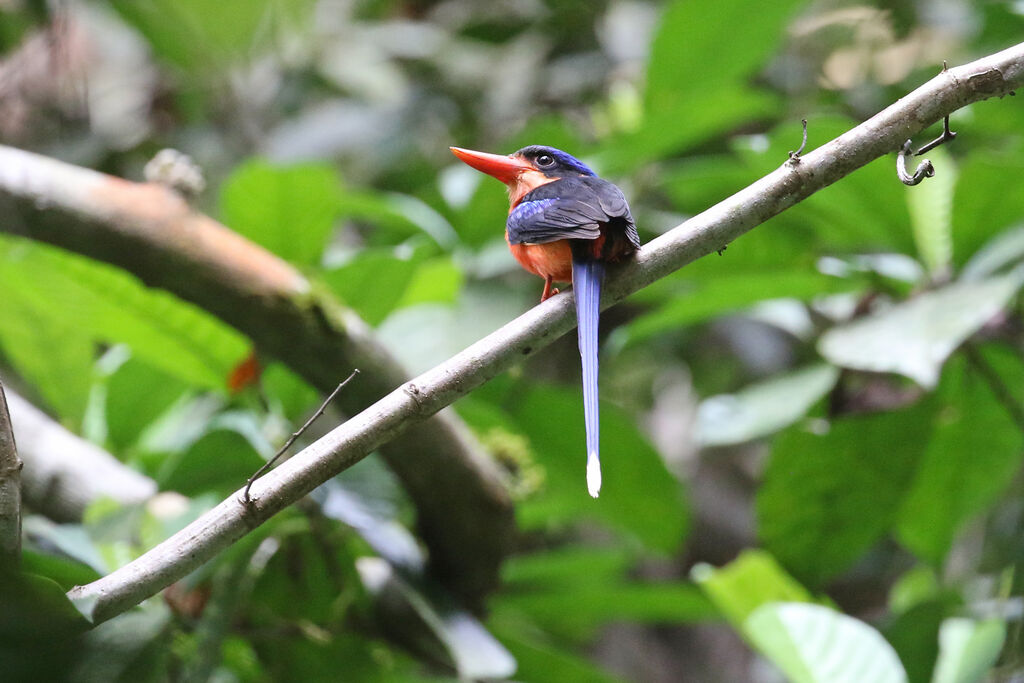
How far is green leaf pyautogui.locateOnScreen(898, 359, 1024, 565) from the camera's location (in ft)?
7.37

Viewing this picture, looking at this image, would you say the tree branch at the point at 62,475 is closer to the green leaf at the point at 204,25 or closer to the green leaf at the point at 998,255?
the green leaf at the point at 204,25

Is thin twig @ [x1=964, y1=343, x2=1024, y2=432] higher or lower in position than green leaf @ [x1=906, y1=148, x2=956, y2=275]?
lower

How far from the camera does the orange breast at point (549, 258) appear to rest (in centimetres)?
163

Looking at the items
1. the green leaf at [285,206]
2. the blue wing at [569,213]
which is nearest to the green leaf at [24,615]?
the blue wing at [569,213]

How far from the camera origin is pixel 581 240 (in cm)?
154

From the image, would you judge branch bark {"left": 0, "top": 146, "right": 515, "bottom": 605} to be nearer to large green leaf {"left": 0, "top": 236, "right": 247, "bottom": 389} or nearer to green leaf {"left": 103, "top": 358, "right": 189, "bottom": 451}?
large green leaf {"left": 0, "top": 236, "right": 247, "bottom": 389}

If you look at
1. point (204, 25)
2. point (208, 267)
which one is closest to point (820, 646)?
point (208, 267)

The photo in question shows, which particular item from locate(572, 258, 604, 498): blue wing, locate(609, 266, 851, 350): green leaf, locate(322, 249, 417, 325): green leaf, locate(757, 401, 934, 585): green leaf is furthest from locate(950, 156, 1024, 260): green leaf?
locate(322, 249, 417, 325): green leaf

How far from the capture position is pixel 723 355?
12.2ft

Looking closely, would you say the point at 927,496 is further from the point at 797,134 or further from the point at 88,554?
the point at 88,554

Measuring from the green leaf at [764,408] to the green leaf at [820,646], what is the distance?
0.46 meters

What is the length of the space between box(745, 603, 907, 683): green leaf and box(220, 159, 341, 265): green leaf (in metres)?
1.33

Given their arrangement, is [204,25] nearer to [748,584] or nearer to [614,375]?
[614,375]

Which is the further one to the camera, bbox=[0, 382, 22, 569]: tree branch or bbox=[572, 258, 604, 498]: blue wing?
bbox=[572, 258, 604, 498]: blue wing
